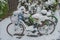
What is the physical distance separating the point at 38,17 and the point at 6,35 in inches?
13.6

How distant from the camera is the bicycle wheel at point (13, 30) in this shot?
203cm

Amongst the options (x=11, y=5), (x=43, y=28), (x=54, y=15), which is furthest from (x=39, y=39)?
(x=11, y=5)

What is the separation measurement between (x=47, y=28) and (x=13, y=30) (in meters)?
0.32

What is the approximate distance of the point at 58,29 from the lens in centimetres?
200

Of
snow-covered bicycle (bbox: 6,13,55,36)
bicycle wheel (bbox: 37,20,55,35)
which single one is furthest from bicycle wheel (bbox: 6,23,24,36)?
bicycle wheel (bbox: 37,20,55,35)

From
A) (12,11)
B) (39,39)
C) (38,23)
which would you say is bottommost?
(39,39)

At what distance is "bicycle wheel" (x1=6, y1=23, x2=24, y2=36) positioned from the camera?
6.65 ft

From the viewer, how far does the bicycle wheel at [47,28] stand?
79.5 inches

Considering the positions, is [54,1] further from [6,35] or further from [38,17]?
[6,35]

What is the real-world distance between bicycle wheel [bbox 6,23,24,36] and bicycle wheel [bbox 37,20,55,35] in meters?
0.16

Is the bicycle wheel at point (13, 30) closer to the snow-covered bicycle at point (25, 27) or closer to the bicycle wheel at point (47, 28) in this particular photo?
the snow-covered bicycle at point (25, 27)

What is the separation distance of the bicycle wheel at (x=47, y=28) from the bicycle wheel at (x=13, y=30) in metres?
0.16

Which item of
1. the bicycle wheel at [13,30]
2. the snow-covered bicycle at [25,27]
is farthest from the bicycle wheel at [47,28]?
the bicycle wheel at [13,30]

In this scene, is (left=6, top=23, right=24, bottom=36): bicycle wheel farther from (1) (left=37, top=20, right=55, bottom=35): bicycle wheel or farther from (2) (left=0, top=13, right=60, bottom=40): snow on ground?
(1) (left=37, top=20, right=55, bottom=35): bicycle wheel
